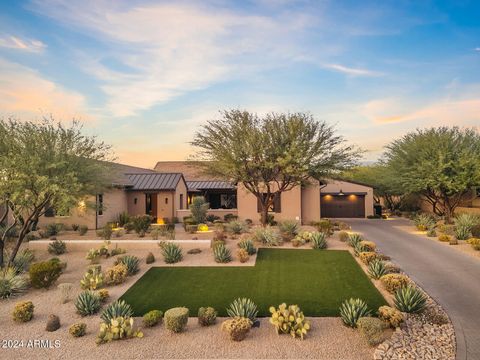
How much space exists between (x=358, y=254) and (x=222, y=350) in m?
9.99

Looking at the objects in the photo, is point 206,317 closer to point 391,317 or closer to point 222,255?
point 391,317

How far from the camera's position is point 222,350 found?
23.0 feet

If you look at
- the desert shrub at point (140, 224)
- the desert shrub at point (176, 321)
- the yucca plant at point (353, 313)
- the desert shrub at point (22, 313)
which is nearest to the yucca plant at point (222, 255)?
the desert shrub at point (176, 321)

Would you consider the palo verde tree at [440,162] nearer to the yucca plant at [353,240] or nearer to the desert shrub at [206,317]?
the yucca plant at [353,240]

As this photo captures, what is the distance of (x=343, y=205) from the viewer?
34781mm

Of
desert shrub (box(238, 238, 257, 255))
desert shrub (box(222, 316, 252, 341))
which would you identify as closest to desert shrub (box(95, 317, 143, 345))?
desert shrub (box(222, 316, 252, 341))

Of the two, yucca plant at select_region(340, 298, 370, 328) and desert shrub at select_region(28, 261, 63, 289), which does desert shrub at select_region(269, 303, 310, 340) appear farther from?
desert shrub at select_region(28, 261, 63, 289)

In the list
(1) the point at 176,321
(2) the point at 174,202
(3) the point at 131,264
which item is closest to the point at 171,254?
(3) the point at 131,264

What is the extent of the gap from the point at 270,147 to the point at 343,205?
17310 millimetres

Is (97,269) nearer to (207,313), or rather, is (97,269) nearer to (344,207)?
(207,313)

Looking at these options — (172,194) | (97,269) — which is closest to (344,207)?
(172,194)

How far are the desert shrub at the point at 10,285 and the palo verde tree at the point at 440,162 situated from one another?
27.9 m

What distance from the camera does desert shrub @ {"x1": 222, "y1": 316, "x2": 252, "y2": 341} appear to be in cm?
736

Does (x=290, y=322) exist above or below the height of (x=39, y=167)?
below
